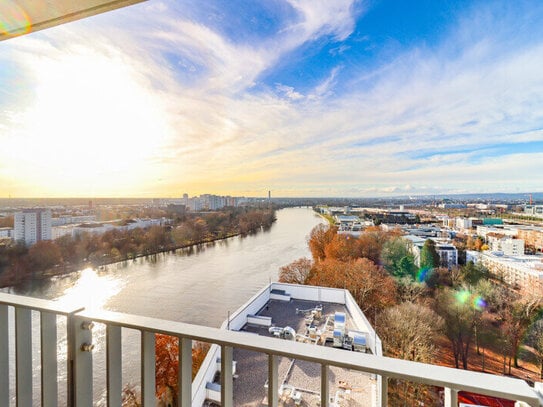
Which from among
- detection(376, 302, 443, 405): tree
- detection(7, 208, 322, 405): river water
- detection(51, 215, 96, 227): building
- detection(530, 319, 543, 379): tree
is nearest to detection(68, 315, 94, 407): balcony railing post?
detection(7, 208, 322, 405): river water

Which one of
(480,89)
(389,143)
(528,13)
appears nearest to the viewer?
(528,13)

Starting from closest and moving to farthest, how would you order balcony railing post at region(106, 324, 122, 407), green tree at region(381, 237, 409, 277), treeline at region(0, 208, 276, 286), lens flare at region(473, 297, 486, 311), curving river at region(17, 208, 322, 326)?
balcony railing post at region(106, 324, 122, 407) < treeline at region(0, 208, 276, 286) < curving river at region(17, 208, 322, 326) < lens flare at region(473, 297, 486, 311) < green tree at region(381, 237, 409, 277)

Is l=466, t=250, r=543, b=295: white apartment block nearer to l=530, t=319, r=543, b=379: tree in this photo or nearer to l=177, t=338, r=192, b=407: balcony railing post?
l=530, t=319, r=543, b=379: tree

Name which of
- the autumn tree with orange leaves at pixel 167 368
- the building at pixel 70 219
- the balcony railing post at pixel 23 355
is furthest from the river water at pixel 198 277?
the balcony railing post at pixel 23 355

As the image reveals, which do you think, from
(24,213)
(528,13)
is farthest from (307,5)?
(24,213)

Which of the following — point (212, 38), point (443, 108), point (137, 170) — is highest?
point (212, 38)

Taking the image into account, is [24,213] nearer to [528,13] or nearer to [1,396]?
[1,396]
